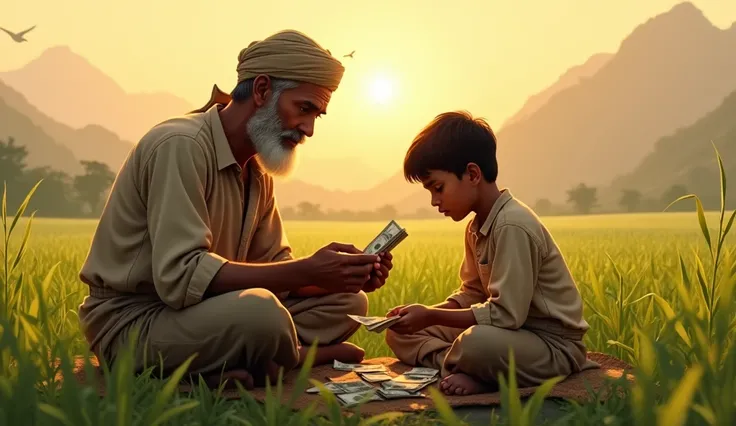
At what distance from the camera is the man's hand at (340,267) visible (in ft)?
11.1

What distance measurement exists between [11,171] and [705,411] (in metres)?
45.8

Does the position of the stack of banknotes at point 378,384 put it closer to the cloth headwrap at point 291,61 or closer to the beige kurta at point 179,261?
the beige kurta at point 179,261

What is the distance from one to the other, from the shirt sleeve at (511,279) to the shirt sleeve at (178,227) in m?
1.24

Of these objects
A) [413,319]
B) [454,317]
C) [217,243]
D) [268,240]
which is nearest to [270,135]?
[217,243]

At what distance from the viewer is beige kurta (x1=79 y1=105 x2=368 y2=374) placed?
334 centimetres

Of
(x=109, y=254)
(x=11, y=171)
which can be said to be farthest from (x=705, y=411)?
(x=11, y=171)

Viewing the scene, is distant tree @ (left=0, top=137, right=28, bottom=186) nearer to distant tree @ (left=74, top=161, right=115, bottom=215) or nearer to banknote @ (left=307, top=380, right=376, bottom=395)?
distant tree @ (left=74, top=161, right=115, bottom=215)

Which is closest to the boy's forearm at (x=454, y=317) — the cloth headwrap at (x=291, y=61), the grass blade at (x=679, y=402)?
the cloth headwrap at (x=291, y=61)

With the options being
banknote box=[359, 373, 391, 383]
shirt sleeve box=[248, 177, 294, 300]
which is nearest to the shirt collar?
banknote box=[359, 373, 391, 383]

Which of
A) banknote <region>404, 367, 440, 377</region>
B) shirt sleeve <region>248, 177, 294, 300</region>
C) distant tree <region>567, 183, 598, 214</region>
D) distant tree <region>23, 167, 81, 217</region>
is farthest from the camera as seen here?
distant tree <region>567, 183, 598, 214</region>

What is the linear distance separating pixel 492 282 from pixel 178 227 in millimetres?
1456

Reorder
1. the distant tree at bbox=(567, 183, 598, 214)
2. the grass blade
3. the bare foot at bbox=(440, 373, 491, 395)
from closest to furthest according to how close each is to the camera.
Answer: the grass blade
the bare foot at bbox=(440, 373, 491, 395)
the distant tree at bbox=(567, 183, 598, 214)

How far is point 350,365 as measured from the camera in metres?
3.99

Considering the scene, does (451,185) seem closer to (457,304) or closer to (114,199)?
(457,304)
